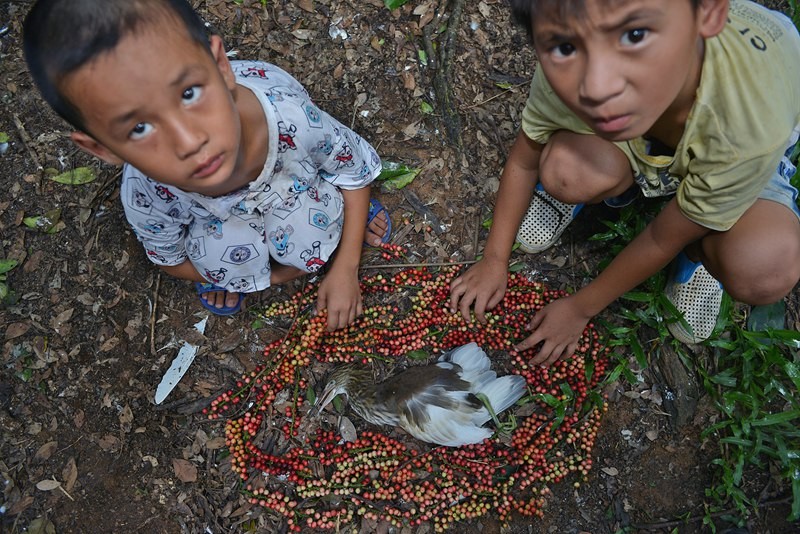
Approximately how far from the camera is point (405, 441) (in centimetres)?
294

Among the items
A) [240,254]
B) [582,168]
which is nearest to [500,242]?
[582,168]

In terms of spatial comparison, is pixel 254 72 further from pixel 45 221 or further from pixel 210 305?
pixel 45 221

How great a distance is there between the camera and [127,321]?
3.17 m

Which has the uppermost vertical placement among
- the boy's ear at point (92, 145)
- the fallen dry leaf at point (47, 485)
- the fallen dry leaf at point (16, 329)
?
the boy's ear at point (92, 145)

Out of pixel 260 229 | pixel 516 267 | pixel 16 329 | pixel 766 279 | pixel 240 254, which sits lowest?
pixel 16 329

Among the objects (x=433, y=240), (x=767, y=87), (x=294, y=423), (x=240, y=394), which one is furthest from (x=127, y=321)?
(x=767, y=87)

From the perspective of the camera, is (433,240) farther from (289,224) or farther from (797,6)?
(797,6)

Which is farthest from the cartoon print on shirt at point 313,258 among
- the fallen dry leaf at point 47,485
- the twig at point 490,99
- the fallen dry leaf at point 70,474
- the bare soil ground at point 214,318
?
the fallen dry leaf at point 47,485

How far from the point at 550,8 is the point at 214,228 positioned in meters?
1.62

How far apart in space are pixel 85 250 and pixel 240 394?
109 cm

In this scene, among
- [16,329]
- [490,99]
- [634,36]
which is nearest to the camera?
[634,36]

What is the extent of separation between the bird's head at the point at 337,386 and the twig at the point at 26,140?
6.20 feet

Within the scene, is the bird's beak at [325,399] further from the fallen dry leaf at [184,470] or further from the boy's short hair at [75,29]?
the boy's short hair at [75,29]

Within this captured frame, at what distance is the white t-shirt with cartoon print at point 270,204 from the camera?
8.11 feet
